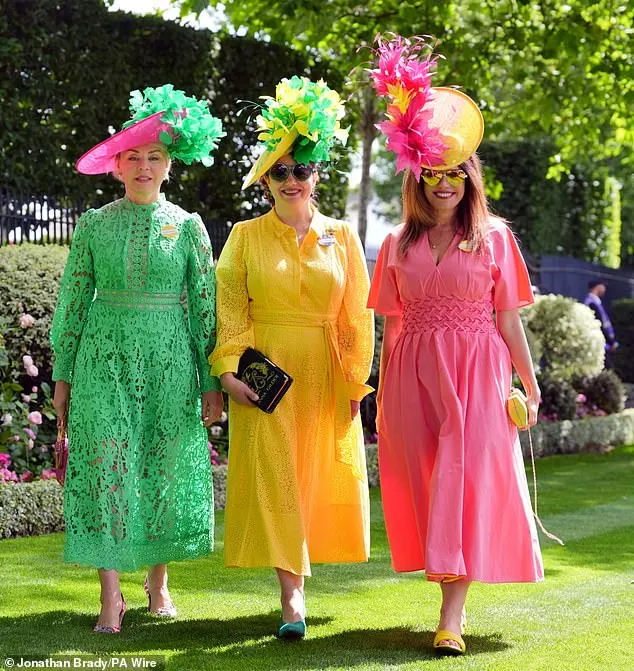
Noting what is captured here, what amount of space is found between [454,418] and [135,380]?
1297 millimetres

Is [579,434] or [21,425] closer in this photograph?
[21,425]

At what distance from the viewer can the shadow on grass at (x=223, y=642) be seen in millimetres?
4574

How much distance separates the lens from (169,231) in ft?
17.1

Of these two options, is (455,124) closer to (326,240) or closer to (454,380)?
(326,240)

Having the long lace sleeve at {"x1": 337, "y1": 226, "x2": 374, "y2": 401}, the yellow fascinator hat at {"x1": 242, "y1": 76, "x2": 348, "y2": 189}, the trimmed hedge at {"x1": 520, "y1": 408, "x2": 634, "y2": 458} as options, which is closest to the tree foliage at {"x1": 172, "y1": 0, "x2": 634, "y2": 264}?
the trimmed hedge at {"x1": 520, "y1": 408, "x2": 634, "y2": 458}

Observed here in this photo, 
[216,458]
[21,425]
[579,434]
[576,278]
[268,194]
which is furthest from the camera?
[576,278]

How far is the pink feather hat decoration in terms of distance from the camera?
500 cm

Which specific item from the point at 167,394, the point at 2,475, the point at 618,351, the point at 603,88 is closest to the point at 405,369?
the point at 167,394

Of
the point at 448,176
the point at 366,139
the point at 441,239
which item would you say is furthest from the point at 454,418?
the point at 366,139

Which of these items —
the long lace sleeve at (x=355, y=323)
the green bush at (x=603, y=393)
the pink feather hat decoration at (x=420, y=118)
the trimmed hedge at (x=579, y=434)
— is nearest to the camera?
the pink feather hat decoration at (x=420, y=118)

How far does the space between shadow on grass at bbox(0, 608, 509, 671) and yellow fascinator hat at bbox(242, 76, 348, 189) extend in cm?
184

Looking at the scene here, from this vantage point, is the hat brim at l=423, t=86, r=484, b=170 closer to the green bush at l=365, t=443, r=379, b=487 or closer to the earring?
the earring

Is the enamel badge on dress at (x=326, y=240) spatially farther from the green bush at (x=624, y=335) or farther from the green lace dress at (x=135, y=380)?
the green bush at (x=624, y=335)

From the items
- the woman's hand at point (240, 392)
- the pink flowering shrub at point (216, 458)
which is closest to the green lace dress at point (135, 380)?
the woman's hand at point (240, 392)
